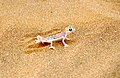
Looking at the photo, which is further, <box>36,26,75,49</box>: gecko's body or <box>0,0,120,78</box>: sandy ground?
<box>36,26,75,49</box>: gecko's body

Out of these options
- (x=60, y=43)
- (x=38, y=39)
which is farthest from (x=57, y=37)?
(x=38, y=39)

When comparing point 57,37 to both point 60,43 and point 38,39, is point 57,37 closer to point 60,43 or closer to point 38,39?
point 60,43

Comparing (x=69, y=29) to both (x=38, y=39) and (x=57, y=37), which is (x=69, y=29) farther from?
(x=38, y=39)

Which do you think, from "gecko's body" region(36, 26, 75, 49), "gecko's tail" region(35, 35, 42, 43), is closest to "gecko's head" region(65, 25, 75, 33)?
"gecko's body" region(36, 26, 75, 49)

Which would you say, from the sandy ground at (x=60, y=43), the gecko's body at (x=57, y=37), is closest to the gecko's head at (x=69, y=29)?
the gecko's body at (x=57, y=37)

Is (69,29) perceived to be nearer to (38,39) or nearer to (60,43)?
(60,43)

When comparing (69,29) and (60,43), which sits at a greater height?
(69,29)

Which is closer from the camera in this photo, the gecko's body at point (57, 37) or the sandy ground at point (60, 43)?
the sandy ground at point (60, 43)

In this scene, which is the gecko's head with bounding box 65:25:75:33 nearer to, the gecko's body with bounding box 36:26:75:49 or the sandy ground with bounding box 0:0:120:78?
the gecko's body with bounding box 36:26:75:49

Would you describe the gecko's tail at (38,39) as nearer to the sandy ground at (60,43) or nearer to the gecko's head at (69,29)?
the sandy ground at (60,43)

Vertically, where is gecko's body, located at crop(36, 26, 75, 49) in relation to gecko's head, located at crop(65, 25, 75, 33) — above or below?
below
